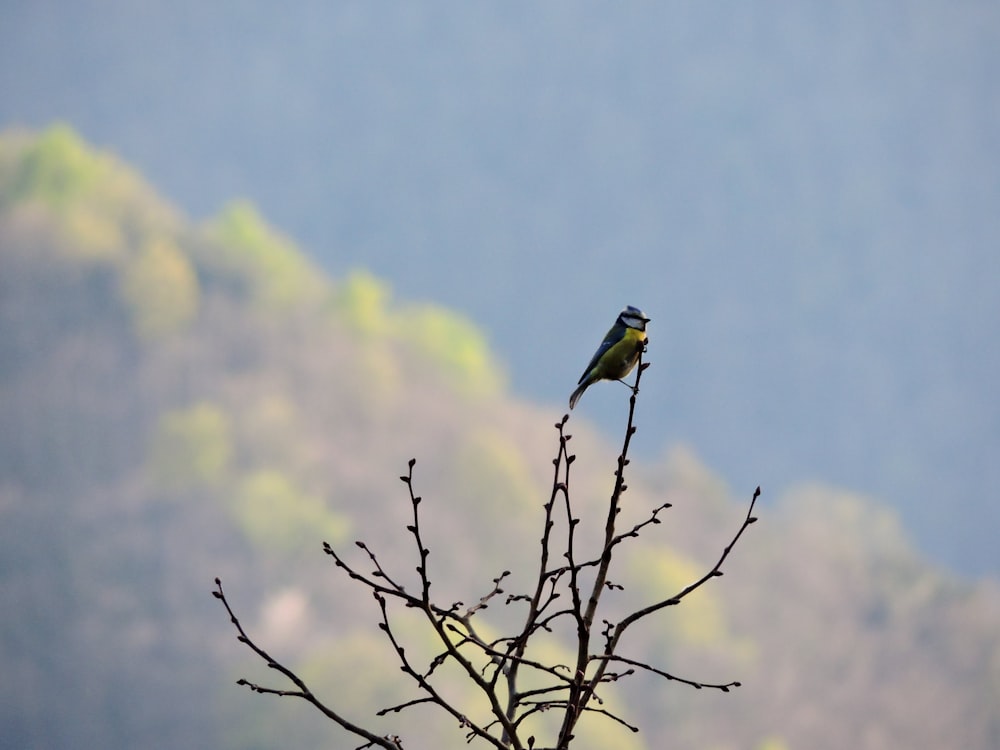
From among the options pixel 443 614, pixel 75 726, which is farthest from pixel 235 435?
pixel 443 614

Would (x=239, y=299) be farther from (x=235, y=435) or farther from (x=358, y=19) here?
(x=358, y=19)

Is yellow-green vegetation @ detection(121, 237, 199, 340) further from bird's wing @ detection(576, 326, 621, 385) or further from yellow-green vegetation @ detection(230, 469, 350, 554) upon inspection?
bird's wing @ detection(576, 326, 621, 385)

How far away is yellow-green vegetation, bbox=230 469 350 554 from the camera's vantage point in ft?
105

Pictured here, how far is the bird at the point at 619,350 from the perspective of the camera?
4660mm

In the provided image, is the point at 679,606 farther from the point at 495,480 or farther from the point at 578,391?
the point at 578,391

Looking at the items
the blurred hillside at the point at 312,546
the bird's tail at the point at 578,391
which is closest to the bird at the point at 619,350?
the bird's tail at the point at 578,391

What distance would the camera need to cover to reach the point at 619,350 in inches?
184

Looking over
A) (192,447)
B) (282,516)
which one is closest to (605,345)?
(282,516)

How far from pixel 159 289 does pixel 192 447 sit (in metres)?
5.84

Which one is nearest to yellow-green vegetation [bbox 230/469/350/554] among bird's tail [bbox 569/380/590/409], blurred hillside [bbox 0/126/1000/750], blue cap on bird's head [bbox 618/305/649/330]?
blurred hillside [bbox 0/126/1000/750]

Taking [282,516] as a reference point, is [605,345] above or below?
below

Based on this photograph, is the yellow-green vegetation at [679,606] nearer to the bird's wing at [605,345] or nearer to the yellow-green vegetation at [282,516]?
the yellow-green vegetation at [282,516]

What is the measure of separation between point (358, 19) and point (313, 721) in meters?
86.3

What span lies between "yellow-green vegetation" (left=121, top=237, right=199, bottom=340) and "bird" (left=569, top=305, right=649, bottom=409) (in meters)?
33.8
